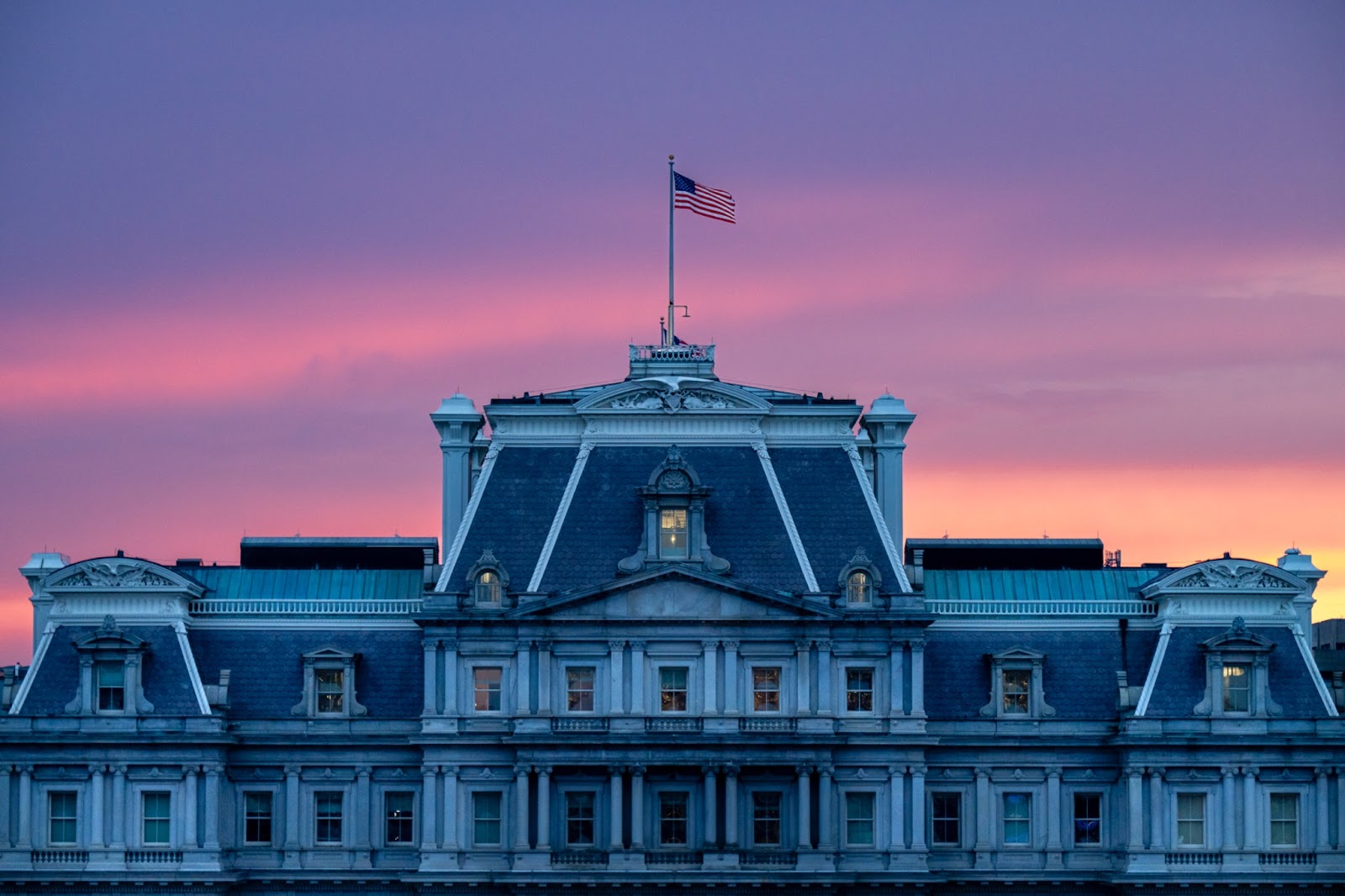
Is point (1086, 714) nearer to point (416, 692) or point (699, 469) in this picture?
point (699, 469)

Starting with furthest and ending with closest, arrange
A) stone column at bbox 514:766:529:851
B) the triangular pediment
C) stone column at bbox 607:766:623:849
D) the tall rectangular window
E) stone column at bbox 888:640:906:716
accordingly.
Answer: the tall rectangular window < stone column at bbox 888:640:906:716 < the triangular pediment < stone column at bbox 514:766:529:851 < stone column at bbox 607:766:623:849

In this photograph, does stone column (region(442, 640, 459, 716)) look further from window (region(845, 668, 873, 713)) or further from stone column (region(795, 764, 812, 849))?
window (region(845, 668, 873, 713))

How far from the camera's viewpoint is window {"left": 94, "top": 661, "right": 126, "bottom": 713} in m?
126

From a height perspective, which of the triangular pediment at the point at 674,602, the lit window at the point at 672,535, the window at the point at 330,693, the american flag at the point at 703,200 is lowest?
the window at the point at 330,693

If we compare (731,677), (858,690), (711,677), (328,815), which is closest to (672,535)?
(711,677)

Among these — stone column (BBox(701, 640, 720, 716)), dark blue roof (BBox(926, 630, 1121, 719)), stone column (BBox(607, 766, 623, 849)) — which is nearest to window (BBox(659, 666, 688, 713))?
stone column (BBox(701, 640, 720, 716))

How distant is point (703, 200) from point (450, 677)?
23.1 meters

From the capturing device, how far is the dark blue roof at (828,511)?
12681 centimetres

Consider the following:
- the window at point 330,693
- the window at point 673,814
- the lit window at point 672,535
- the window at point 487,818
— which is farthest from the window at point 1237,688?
the window at point 330,693

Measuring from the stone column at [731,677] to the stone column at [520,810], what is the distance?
8.50 metres

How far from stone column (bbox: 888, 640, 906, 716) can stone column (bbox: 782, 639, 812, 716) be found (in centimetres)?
322

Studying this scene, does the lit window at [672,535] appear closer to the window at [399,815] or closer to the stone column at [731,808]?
the stone column at [731,808]

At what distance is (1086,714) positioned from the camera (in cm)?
12725

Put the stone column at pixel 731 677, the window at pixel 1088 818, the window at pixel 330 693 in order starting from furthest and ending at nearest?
the window at pixel 330 693
the window at pixel 1088 818
the stone column at pixel 731 677
